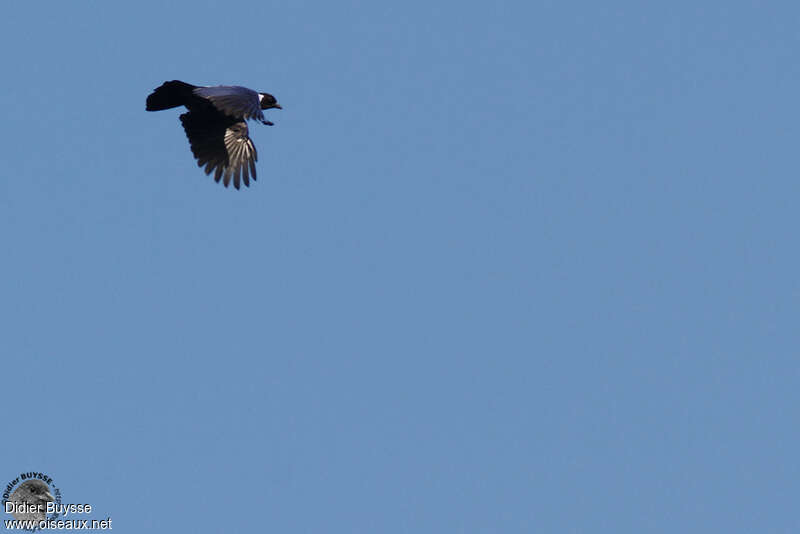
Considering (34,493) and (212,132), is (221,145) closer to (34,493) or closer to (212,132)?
(212,132)

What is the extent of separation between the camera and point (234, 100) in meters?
44.1

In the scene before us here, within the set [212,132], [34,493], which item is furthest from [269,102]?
[34,493]

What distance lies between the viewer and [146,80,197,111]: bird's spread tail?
149ft

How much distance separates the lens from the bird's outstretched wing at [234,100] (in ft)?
143

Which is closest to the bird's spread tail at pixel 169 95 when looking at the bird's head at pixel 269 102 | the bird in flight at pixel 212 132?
the bird in flight at pixel 212 132

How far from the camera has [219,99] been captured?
44.4m

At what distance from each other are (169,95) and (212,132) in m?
1.32

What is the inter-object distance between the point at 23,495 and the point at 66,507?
1109 mm

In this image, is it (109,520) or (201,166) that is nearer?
(109,520)

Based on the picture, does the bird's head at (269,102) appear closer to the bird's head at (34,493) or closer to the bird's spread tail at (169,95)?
the bird's spread tail at (169,95)

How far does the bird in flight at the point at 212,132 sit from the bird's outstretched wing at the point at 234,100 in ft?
0.21

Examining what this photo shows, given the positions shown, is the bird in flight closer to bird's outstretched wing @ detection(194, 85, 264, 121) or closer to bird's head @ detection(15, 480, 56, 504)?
bird's outstretched wing @ detection(194, 85, 264, 121)

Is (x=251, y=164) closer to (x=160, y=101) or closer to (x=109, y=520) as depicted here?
(x=160, y=101)

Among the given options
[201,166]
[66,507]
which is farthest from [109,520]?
[201,166]
